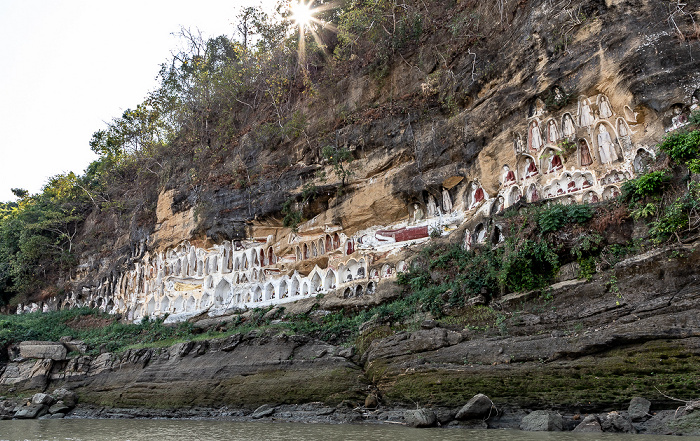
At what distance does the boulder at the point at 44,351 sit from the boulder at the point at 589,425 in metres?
20.1

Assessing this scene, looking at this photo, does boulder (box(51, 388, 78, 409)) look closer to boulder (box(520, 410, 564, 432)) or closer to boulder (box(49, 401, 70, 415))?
boulder (box(49, 401, 70, 415))

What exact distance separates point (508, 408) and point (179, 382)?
35.9ft

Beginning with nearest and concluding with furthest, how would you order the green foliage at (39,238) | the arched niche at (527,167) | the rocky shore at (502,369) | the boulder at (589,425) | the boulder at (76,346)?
the boulder at (589,425)
the rocky shore at (502,369)
the arched niche at (527,167)
the boulder at (76,346)
the green foliage at (39,238)

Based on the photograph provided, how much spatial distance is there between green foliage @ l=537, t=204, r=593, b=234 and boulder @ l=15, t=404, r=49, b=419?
17.4 meters

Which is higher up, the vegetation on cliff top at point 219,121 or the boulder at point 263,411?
the vegetation on cliff top at point 219,121

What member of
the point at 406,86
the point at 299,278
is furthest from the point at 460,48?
the point at 299,278

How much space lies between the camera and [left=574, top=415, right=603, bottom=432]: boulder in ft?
25.3

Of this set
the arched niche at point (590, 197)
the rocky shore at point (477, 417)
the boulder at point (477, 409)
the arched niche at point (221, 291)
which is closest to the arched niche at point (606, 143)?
the arched niche at point (590, 197)

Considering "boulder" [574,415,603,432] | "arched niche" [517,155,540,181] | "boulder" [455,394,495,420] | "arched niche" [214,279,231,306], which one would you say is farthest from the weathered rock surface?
"arched niche" [517,155,540,181]

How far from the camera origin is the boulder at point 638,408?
7738 millimetres

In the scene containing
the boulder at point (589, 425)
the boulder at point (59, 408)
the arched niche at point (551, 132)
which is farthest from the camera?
the boulder at point (59, 408)

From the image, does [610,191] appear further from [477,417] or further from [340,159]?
[340,159]

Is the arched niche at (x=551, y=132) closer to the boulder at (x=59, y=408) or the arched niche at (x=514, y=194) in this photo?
the arched niche at (x=514, y=194)

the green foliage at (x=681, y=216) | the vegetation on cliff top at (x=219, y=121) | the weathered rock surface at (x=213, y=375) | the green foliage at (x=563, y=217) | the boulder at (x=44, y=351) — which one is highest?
the vegetation on cliff top at (x=219, y=121)
